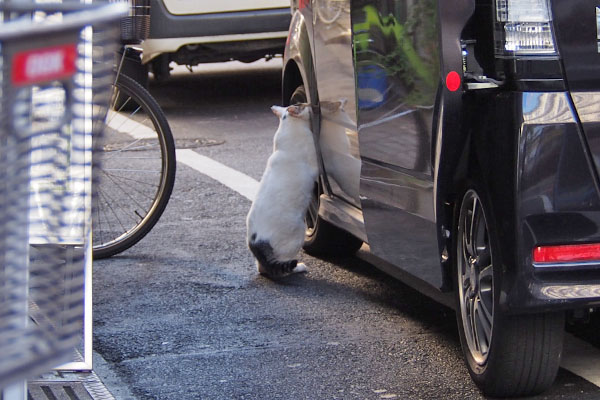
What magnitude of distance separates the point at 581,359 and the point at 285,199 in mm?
1734

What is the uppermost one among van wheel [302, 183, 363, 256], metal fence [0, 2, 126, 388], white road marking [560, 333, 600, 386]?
metal fence [0, 2, 126, 388]

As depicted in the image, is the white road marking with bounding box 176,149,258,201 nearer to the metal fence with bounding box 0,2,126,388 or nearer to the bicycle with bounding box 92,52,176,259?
the bicycle with bounding box 92,52,176,259

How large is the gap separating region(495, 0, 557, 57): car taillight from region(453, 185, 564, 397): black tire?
46 centimetres

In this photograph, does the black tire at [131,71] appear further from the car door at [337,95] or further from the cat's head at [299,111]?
the car door at [337,95]

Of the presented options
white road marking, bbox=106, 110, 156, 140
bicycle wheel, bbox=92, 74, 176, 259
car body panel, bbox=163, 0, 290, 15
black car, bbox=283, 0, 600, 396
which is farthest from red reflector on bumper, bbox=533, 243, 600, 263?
car body panel, bbox=163, 0, 290, 15

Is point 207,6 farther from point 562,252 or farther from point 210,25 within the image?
point 562,252

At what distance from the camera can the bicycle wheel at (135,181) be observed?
5609 mm

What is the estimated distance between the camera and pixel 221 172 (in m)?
7.91

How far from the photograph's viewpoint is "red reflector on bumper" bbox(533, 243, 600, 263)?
3232 millimetres

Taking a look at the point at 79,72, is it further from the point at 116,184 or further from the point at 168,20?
the point at 168,20

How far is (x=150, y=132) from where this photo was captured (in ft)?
19.5

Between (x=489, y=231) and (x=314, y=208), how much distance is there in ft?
8.25

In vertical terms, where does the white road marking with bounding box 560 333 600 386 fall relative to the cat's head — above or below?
below

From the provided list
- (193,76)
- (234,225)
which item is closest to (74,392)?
(234,225)
